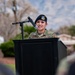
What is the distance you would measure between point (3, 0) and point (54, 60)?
34.0m

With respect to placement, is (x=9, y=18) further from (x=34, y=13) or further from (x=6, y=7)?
(x=34, y=13)

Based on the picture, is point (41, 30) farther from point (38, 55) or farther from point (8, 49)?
point (8, 49)

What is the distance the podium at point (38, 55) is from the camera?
413 cm

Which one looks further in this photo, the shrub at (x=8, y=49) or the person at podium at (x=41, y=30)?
the shrub at (x=8, y=49)

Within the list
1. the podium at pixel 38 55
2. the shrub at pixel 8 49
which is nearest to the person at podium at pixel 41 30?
the podium at pixel 38 55

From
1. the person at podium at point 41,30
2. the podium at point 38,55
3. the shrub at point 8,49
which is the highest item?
the person at podium at point 41,30

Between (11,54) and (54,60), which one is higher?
(54,60)

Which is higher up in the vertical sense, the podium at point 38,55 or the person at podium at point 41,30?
the person at podium at point 41,30

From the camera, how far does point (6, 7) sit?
37.9 meters

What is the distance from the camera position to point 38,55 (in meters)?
4.21

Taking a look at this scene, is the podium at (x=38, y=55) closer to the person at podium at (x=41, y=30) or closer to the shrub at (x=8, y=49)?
the person at podium at (x=41, y=30)

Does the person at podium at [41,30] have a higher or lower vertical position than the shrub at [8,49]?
higher

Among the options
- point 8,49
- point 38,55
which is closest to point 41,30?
point 38,55

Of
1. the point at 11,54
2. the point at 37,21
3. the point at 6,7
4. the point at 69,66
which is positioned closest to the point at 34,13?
the point at 6,7
